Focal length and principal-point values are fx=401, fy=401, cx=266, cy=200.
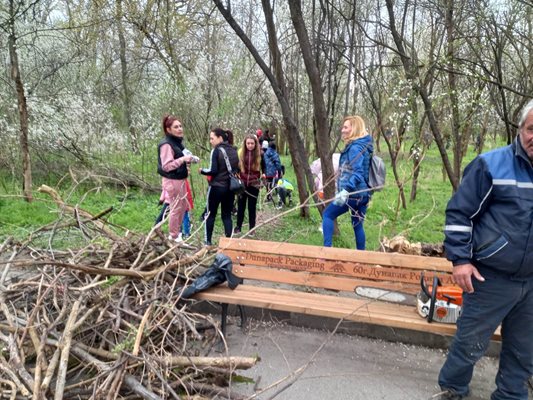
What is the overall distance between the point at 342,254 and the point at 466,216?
128cm

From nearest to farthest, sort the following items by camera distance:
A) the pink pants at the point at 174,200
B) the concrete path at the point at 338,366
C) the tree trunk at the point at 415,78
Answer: the concrete path at the point at 338,366 < the pink pants at the point at 174,200 < the tree trunk at the point at 415,78

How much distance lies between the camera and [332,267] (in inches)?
135

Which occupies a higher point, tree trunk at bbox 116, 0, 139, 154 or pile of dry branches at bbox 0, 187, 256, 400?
tree trunk at bbox 116, 0, 139, 154

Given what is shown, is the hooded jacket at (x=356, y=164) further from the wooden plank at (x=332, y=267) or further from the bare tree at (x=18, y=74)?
Result: the bare tree at (x=18, y=74)

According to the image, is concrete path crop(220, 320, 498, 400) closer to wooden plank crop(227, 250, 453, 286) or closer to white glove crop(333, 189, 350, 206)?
wooden plank crop(227, 250, 453, 286)

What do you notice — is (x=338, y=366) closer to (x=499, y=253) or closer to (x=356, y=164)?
(x=499, y=253)

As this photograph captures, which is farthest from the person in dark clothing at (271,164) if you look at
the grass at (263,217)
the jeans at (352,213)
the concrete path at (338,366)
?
the concrete path at (338,366)

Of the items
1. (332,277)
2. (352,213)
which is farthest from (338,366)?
(352,213)

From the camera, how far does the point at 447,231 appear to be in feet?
7.48

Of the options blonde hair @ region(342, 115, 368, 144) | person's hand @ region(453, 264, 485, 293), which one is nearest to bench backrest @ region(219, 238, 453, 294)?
person's hand @ region(453, 264, 485, 293)

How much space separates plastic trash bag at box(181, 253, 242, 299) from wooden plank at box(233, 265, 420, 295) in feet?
0.63

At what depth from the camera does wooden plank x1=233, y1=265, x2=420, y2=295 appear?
3307 millimetres

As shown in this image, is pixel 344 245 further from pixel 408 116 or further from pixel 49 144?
pixel 49 144

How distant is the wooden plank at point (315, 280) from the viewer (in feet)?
10.8
